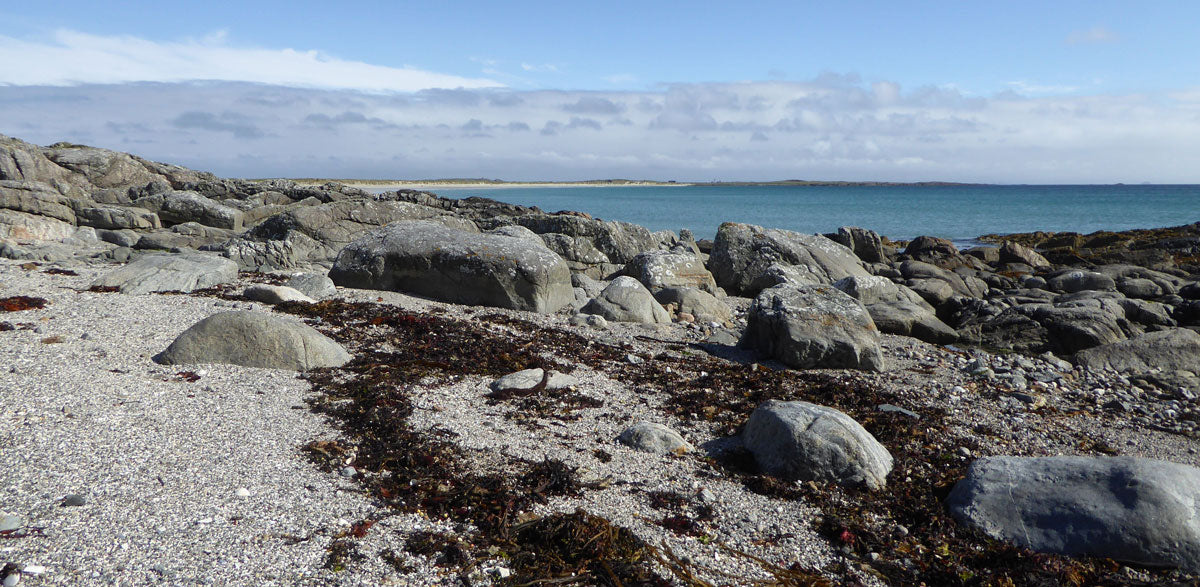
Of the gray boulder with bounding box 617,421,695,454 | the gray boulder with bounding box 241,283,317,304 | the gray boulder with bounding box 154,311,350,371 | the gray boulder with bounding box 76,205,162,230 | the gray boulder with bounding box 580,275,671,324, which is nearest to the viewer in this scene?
the gray boulder with bounding box 617,421,695,454

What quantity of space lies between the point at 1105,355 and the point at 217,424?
38.4 feet

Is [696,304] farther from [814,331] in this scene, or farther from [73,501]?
[73,501]

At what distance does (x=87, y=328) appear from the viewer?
301 inches

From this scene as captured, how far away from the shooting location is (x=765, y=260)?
1670 centimetres

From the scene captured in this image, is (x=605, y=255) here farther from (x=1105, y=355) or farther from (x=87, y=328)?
(x=87, y=328)

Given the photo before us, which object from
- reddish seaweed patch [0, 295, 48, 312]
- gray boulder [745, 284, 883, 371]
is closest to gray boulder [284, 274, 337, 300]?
reddish seaweed patch [0, 295, 48, 312]

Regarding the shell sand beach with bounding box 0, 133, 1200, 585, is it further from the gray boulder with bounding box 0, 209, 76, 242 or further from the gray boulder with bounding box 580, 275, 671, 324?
the gray boulder with bounding box 0, 209, 76, 242

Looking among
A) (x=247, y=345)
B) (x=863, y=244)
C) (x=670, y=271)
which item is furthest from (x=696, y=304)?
(x=863, y=244)

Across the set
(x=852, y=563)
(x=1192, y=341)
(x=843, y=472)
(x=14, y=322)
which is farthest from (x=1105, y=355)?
(x=14, y=322)

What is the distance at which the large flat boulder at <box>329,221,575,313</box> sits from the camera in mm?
11078

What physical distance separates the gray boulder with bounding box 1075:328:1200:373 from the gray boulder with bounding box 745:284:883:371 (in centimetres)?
375

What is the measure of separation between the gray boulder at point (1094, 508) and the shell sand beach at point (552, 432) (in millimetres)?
18

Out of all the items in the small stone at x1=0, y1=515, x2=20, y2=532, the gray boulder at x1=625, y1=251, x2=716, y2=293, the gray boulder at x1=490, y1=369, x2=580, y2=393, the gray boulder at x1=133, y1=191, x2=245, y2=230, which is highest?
the gray boulder at x1=133, y1=191, x2=245, y2=230

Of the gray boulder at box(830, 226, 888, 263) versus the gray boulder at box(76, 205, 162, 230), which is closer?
the gray boulder at box(76, 205, 162, 230)
